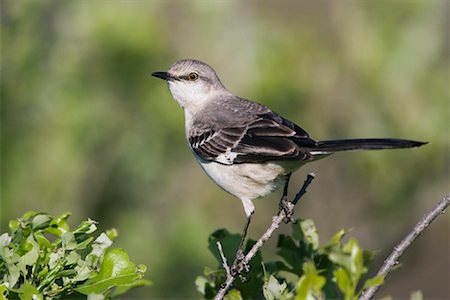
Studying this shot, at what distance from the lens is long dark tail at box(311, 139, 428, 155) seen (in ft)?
12.6

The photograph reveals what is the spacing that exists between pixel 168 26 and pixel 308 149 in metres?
4.58

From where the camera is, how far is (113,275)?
282 centimetres

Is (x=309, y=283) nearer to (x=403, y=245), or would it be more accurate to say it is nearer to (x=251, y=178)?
(x=403, y=245)

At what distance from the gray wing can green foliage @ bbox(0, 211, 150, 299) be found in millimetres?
1805

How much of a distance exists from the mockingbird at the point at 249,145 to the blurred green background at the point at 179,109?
2.26 meters

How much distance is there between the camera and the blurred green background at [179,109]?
25.6 feet

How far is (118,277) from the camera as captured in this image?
2820mm

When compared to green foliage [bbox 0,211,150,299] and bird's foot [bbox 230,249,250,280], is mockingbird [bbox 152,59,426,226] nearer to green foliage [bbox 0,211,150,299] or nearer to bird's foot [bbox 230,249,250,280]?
bird's foot [bbox 230,249,250,280]

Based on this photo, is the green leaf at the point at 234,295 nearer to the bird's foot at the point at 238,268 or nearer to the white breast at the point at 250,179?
the bird's foot at the point at 238,268

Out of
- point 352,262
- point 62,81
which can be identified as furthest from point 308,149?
point 62,81

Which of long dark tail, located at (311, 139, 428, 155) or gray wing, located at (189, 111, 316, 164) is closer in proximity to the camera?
long dark tail, located at (311, 139, 428, 155)

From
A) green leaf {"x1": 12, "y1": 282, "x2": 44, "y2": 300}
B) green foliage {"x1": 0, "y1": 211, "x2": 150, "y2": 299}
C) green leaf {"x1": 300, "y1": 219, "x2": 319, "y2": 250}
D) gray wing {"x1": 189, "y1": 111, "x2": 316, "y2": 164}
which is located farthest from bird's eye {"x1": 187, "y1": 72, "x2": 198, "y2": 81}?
green leaf {"x1": 12, "y1": 282, "x2": 44, "y2": 300}

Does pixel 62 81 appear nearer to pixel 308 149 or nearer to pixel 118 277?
pixel 308 149

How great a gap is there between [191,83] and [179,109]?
74.6 inches
